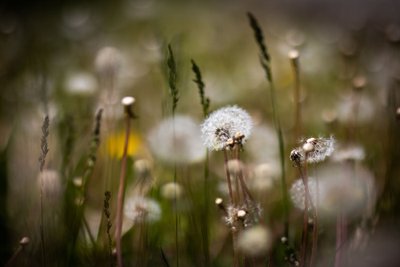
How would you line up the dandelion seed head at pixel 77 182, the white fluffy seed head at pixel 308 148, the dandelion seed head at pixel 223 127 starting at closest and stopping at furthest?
1. the white fluffy seed head at pixel 308 148
2. the dandelion seed head at pixel 223 127
3. the dandelion seed head at pixel 77 182

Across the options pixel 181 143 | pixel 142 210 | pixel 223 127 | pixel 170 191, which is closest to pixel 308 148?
pixel 223 127

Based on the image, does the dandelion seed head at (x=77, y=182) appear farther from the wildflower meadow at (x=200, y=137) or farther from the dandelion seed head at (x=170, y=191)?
the dandelion seed head at (x=170, y=191)

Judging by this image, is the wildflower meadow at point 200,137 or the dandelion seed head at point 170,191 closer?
the wildflower meadow at point 200,137

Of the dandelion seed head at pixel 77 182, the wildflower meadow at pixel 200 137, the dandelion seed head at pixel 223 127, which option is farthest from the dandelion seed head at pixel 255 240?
the dandelion seed head at pixel 77 182

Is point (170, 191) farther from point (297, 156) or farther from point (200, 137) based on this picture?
point (297, 156)

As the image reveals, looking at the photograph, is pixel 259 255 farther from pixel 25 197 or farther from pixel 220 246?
pixel 25 197

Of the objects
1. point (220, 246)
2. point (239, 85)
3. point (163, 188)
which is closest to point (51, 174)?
point (163, 188)

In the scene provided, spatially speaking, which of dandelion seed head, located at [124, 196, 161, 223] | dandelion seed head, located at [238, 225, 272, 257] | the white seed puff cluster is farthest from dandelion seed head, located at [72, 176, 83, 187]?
the white seed puff cluster
